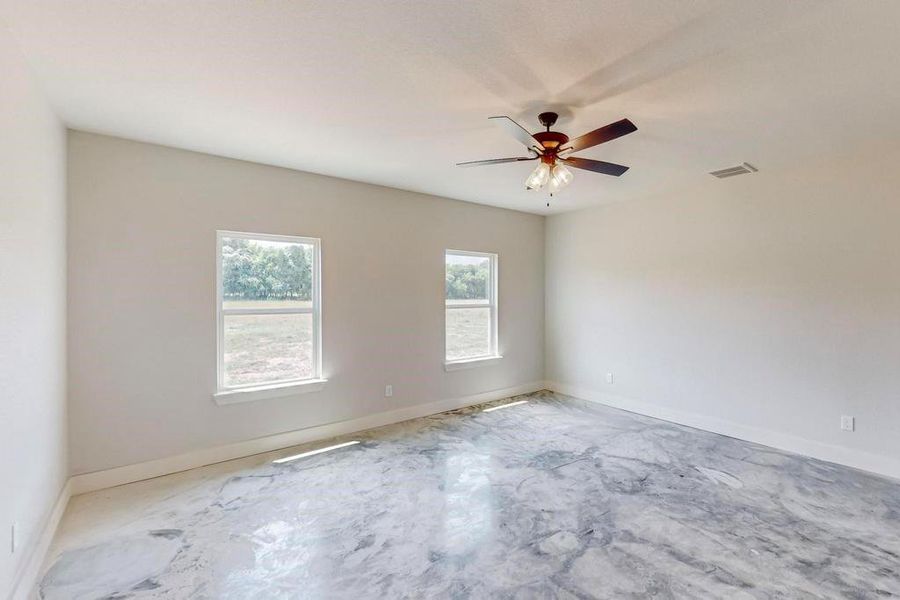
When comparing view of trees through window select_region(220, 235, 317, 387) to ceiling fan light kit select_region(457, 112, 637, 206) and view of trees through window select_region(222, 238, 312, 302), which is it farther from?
ceiling fan light kit select_region(457, 112, 637, 206)

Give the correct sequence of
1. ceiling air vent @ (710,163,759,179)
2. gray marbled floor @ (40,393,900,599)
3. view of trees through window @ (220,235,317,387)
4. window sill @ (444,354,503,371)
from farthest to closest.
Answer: window sill @ (444,354,503,371) → ceiling air vent @ (710,163,759,179) → view of trees through window @ (220,235,317,387) → gray marbled floor @ (40,393,900,599)

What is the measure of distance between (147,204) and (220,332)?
1150mm

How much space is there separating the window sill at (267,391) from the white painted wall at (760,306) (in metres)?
3.59

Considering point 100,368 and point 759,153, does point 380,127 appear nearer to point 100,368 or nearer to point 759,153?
point 100,368

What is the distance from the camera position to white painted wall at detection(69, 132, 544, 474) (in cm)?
296

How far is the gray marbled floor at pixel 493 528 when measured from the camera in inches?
79.0

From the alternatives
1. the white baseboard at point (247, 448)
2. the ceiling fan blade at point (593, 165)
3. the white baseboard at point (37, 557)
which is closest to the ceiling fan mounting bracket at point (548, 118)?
the ceiling fan blade at point (593, 165)

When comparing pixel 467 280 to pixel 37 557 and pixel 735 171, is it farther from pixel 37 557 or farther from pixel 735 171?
pixel 37 557

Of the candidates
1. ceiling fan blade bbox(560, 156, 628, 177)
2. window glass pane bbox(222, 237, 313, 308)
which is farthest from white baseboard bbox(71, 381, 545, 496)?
ceiling fan blade bbox(560, 156, 628, 177)

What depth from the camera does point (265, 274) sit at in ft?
12.2

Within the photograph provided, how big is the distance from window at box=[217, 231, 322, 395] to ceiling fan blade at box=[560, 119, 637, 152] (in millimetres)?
2640

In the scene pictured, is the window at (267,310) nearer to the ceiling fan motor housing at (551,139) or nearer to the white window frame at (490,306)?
the white window frame at (490,306)

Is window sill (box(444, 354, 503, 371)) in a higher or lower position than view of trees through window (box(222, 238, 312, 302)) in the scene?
lower

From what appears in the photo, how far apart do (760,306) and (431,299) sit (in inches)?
133
